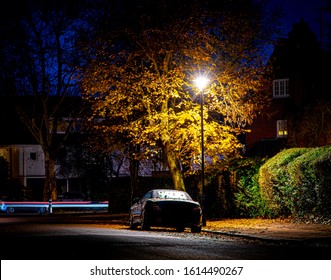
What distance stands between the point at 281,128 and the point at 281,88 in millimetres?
2940

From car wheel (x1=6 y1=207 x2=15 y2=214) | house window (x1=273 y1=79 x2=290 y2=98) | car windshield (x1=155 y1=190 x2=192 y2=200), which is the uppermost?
house window (x1=273 y1=79 x2=290 y2=98)

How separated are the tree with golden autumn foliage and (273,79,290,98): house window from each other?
19.5m

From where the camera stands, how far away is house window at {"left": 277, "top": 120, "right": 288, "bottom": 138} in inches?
2156

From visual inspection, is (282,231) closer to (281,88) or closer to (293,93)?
(293,93)

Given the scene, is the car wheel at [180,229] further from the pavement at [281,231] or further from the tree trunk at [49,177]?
the tree trunk at [49,177]

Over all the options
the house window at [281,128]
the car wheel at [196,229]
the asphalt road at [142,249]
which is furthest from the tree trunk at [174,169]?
the house window at [281,128]

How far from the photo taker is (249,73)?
35.2m

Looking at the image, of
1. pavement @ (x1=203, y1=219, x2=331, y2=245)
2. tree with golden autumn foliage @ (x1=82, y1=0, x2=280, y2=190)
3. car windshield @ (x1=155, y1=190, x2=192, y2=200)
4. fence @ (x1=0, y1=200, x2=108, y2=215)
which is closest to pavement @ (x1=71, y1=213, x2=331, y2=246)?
pavement @ (x1=203, y1=219, x2=331, y2=245)

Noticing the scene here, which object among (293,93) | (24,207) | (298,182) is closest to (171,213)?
(298,182)

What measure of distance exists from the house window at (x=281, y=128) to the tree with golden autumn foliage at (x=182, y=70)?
19.4m

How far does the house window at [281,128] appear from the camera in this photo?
54.8 metres

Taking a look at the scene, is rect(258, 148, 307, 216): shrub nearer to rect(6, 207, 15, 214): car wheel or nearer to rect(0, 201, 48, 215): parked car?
rect(0, 201, 48, 215): parked car

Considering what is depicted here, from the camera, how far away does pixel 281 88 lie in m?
55.3

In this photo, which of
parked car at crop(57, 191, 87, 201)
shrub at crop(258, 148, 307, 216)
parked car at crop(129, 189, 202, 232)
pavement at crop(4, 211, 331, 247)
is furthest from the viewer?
parked car at crop(57, 191, 87, 201)
